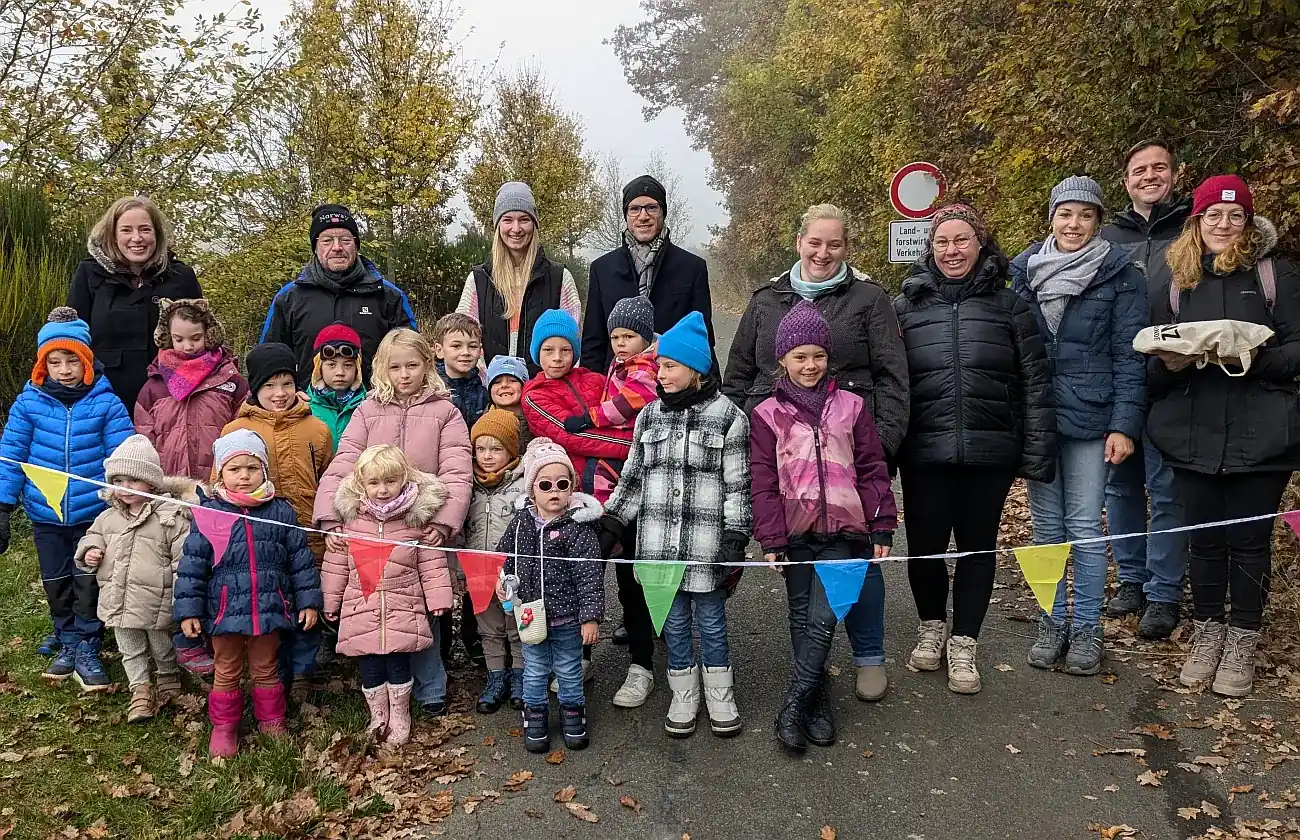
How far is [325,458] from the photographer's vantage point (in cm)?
491

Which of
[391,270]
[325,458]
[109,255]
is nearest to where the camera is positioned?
[325,458]

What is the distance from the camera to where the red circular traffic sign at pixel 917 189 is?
1133cm

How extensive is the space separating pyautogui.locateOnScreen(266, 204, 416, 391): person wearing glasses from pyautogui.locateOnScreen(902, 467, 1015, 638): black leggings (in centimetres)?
326

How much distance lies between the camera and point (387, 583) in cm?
436

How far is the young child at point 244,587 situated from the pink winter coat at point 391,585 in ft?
0.57

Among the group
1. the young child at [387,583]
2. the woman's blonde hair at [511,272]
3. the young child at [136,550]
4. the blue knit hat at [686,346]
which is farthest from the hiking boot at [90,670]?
the blue knit hat at [686,346]

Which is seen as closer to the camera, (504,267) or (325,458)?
(325,458)

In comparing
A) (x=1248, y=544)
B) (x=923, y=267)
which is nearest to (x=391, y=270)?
(x=923, y=267)

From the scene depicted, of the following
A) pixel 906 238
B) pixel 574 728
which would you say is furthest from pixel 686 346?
pixel 906 238

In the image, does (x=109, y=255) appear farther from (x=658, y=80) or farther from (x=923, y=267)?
(x=658, y=80)

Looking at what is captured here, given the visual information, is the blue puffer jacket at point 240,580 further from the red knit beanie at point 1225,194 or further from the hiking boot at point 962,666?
the red knit beanie at point 1225,194

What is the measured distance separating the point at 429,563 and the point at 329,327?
157 cm

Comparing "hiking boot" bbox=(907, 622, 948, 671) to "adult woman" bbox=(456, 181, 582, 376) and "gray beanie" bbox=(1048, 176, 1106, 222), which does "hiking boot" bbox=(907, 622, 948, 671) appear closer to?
"gray beanie" bbox=(1048, 176, 1106, 222)

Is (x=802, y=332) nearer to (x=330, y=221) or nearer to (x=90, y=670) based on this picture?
(x=330, y=221)
